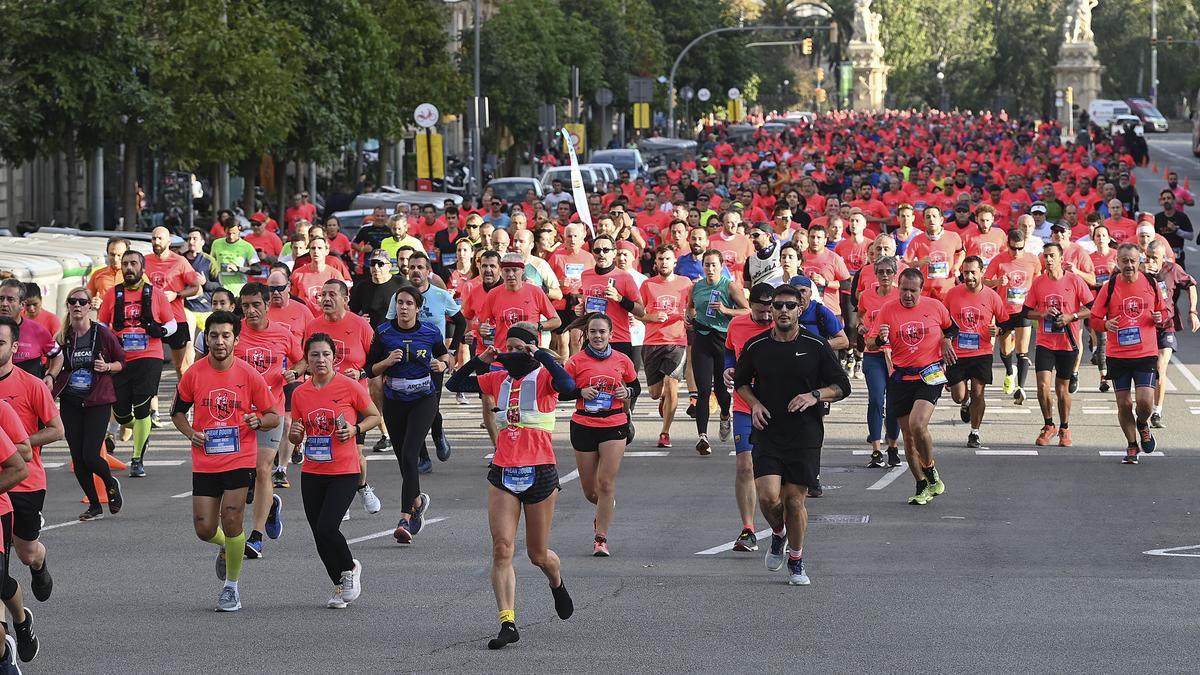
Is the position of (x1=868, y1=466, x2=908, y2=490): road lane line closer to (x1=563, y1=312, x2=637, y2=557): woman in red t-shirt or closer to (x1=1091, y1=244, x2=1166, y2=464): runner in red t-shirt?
(x1=1091, y1=244, x2=1166, y2=464): runner in red t-shirt

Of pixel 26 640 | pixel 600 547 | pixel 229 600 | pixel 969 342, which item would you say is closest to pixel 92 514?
pixel 600 547

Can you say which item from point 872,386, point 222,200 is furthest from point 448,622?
point 222,200

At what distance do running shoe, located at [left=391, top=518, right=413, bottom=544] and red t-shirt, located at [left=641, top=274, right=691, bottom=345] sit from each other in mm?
4757

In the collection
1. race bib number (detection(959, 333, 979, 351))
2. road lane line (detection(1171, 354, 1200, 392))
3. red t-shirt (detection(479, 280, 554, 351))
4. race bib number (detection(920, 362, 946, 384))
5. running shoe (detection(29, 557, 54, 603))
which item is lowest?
road lane line (detection(1171, 354, 1200, 392))

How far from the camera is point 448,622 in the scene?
1077 cm

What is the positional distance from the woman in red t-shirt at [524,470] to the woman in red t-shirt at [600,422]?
1874mm

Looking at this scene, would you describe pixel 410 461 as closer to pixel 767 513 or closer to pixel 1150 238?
pixel 767 513

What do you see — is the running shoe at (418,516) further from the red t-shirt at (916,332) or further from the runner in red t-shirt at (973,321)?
the runner in red t-shirt at (973,321)

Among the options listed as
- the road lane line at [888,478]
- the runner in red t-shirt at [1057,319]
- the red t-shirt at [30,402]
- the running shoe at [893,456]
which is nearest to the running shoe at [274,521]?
the red t-shirt at [30,402]

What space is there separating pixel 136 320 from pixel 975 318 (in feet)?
20.9

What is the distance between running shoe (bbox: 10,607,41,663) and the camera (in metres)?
9.48

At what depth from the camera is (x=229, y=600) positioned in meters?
11.1

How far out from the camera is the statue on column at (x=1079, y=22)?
126 metres

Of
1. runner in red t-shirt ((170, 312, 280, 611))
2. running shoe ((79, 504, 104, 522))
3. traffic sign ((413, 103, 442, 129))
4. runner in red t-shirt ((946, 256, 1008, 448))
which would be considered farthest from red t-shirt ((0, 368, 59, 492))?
traffic sign ((413, 103, 442, 129))
